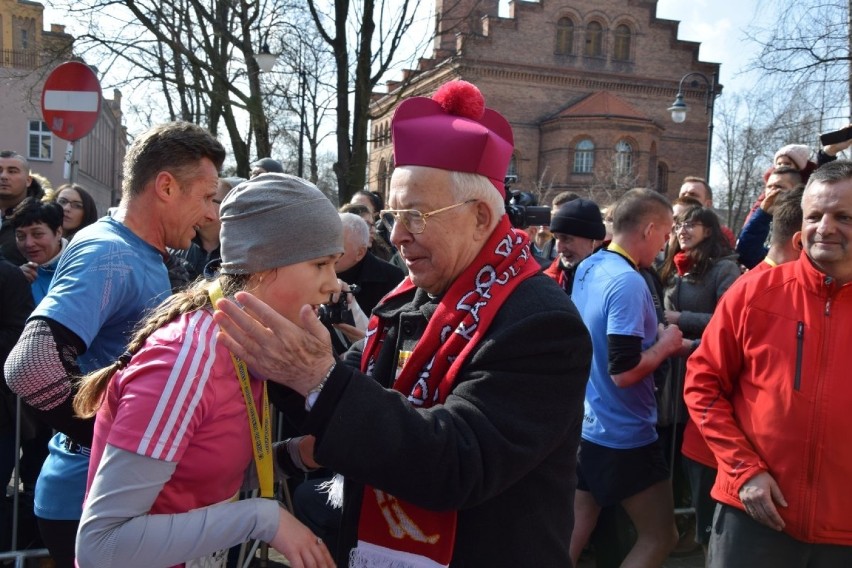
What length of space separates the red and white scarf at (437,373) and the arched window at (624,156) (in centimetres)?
3816

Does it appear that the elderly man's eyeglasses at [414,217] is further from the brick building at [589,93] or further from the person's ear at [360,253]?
the brick building at [589,93]

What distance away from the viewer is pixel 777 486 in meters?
2.72

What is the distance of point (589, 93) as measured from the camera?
41.8m

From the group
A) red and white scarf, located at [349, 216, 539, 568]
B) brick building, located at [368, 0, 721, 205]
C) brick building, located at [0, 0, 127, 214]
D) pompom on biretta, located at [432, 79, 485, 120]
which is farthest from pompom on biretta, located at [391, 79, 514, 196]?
brick building, located at [368, 0, 721, 205]

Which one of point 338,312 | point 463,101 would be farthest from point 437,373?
point 338,312

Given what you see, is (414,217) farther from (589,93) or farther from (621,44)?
(621,44)

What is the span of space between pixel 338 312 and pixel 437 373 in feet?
9.90

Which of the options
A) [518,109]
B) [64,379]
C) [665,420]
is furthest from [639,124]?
[64,379]

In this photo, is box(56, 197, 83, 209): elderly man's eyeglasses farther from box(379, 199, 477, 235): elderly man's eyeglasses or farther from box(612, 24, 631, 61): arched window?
box(612, 24, 631, 61): arched window

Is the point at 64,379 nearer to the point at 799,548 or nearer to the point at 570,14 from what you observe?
the point at 799,548

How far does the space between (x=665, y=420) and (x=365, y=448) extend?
3.81 metres

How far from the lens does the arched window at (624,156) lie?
3862 cm

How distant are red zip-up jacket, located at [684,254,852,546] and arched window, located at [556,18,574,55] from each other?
137ft

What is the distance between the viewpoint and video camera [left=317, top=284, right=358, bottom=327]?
4598 millimetres
